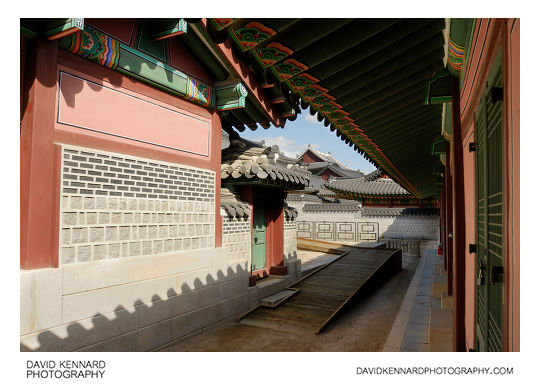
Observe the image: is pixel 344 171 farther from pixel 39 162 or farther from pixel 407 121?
pixel 39 162

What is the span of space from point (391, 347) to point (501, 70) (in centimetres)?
418

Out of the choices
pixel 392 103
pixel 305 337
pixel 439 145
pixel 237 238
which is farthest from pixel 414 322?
pixel 392 103

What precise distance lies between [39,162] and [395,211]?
22036 mm

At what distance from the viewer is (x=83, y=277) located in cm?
375

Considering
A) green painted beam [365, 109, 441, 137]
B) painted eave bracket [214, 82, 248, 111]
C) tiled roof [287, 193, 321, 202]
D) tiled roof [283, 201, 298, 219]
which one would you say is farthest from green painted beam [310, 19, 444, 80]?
tiled roof [287, 193, 321, 202]

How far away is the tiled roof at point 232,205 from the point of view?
6750 mm

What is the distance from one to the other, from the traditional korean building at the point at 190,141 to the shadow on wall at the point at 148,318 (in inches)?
0.8

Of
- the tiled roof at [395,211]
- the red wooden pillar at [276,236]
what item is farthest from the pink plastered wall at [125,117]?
the tiled roof at [395,211]

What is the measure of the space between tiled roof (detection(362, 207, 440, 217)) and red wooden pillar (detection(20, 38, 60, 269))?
70.9ft

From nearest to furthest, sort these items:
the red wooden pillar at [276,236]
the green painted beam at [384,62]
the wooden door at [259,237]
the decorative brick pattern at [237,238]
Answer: the green painted beam at [384,62] → the decorative brick pattern at [237,238] → the wooden door at [259,237] → the red wooden pillar at [276,236]

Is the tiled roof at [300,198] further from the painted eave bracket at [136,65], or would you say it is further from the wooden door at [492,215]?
the wooden door at [492,215]

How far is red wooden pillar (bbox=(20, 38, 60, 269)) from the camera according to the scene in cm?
331

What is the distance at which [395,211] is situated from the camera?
74.1ft

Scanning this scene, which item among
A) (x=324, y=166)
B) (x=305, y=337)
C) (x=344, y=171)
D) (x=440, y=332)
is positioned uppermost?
(x=324, y=166)
